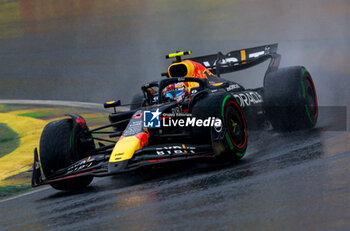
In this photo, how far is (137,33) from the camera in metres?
15.5

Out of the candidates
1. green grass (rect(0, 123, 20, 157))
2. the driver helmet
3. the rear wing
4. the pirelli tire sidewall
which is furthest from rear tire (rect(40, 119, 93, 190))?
the rear wing

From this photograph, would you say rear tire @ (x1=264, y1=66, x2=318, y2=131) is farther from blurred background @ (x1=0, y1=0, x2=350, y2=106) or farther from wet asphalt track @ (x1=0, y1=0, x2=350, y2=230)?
blurred background @ (x1=0, y1=0, x2=350, y2=106)

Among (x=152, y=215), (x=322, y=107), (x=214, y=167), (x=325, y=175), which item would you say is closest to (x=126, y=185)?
(x=214, y=167)

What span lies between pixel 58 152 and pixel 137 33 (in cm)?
1006

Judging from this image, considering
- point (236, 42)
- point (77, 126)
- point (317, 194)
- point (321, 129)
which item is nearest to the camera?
point (317, 194)

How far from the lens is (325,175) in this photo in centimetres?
422

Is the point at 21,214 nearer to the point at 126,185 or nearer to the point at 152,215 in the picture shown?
the point at 126,185

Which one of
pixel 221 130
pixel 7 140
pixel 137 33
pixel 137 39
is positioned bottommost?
pixel 7 140

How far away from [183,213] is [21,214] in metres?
2.05

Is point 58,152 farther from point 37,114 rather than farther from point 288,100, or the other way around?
point 37,114

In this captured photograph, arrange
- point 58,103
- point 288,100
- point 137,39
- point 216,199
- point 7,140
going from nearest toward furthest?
point 216,199 → point 288,100 → point 7,140 → point 58,103 → point 137,39

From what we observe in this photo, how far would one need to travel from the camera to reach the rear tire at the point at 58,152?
5922 millimetres

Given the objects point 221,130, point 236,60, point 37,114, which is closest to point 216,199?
point 221,130

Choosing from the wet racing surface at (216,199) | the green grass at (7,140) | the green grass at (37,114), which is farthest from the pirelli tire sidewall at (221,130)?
the green grass at (37,114)
